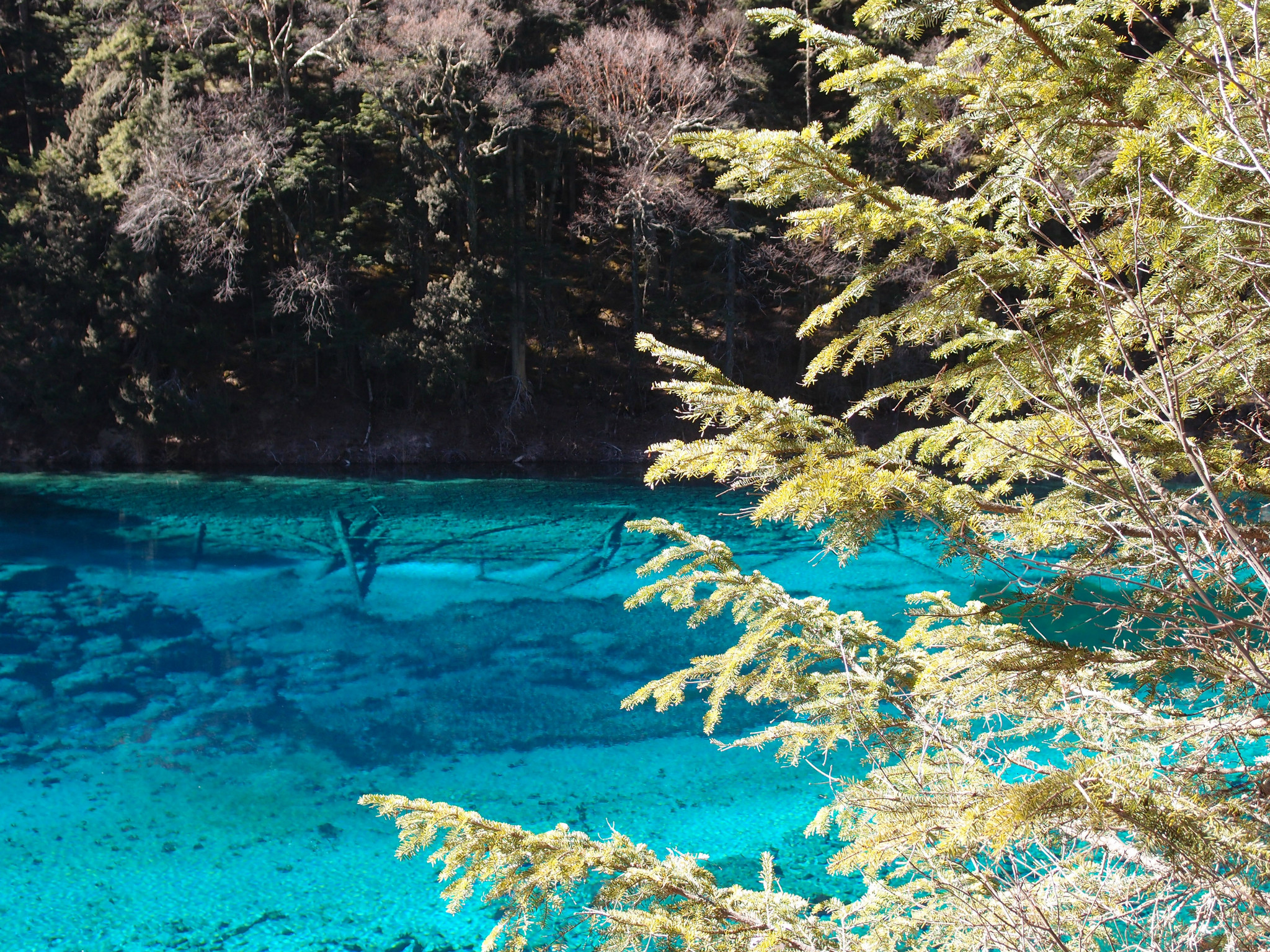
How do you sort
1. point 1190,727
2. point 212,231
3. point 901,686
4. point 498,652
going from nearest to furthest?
1. point 1190,727
2. point 901,686
3. point 498,652
4. point 212,231

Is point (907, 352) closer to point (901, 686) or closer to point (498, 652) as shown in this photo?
point (498, 652)

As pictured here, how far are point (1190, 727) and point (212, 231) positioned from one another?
1806 centimetres

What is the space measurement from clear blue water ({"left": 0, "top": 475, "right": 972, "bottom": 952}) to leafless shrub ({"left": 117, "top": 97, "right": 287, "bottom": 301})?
5.40 m

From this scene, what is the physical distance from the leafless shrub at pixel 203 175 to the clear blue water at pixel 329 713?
17.7 ft

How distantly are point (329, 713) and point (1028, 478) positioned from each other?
24.2 feet

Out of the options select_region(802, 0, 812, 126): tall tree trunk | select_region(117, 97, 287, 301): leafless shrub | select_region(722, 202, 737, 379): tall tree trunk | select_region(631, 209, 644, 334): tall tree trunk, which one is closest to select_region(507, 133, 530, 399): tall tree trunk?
select_region(631, 209, 644, 334): tall tree trunk

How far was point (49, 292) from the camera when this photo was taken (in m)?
18.3

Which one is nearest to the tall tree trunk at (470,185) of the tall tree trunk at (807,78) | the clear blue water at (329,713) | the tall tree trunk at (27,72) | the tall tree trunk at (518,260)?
Result: the tall tree trunk at (518,260)

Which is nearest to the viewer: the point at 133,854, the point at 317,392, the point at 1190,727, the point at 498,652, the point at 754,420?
the point at 1190,727

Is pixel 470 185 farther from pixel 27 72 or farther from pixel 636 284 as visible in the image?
pixel 27 72

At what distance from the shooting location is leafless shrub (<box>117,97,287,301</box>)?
1661 centimetres

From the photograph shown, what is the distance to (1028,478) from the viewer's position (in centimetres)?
297

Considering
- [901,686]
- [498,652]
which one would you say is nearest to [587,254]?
[498,652]

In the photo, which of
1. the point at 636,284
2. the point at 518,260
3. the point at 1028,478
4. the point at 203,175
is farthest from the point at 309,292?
the point at 1028,478
